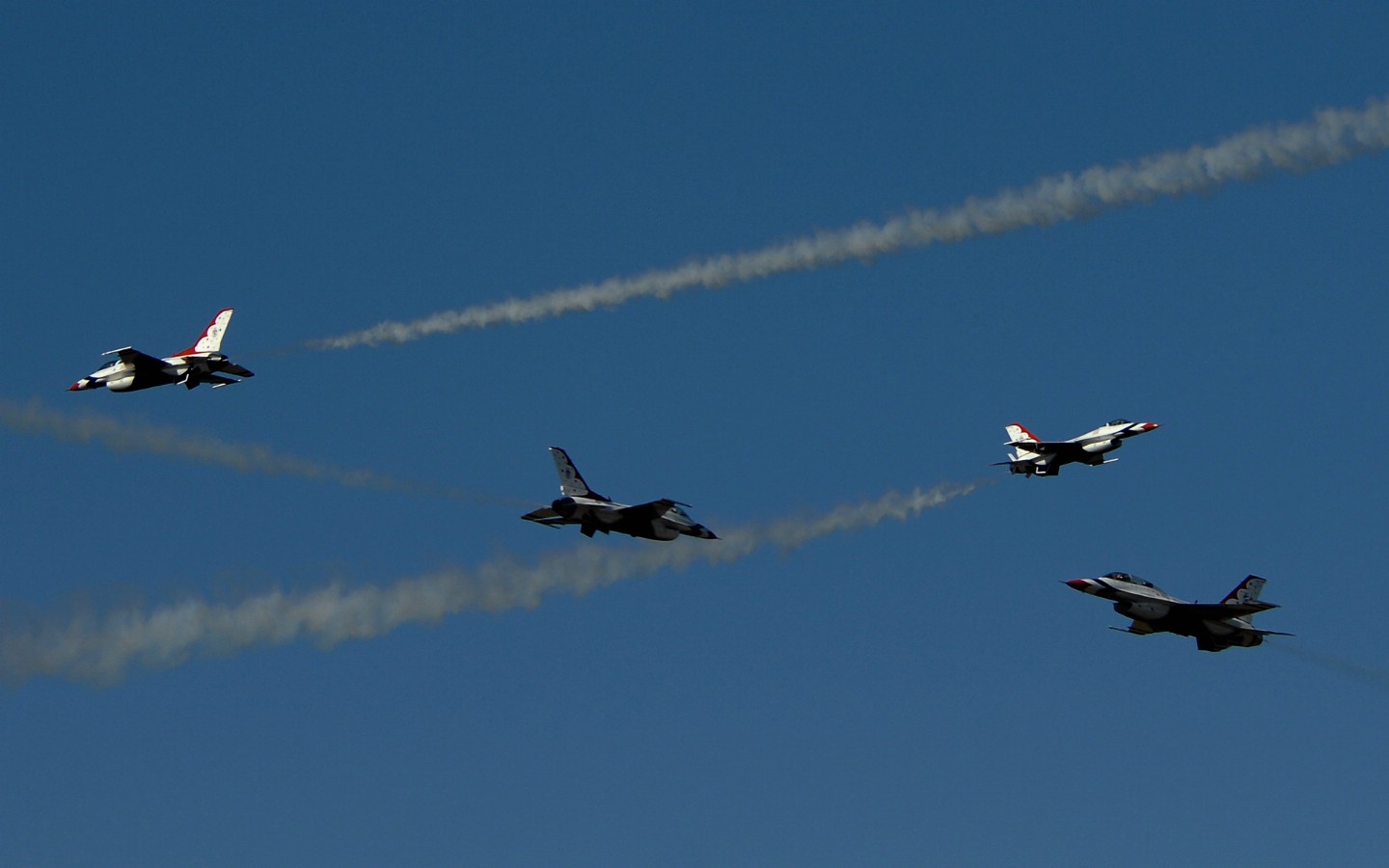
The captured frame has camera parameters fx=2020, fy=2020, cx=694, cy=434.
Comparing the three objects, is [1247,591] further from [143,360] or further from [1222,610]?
[143,360]

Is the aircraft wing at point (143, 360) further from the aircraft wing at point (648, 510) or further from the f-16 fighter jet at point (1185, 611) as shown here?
the f-16 fighter jet at point (1185, 611)

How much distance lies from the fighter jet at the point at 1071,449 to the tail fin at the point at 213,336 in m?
28.0

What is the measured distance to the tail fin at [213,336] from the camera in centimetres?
7006

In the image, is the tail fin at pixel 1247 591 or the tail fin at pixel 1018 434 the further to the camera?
the tail fin at pixel 1018 434

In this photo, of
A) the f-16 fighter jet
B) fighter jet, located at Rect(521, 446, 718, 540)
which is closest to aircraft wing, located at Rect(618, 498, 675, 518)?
fighter jet, located at Rect(521, 446, 718, 540)

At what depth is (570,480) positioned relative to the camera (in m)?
63.7

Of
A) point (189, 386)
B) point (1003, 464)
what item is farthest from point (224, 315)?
point (1003, 464)

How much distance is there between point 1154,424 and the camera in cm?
7444

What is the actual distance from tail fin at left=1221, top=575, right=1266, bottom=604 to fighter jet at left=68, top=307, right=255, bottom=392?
109ft

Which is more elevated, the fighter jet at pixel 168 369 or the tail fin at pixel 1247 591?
the fighter jet at pixel 168 369

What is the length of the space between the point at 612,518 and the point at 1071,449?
64.3 feet

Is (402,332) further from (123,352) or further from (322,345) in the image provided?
Result: (123,352)


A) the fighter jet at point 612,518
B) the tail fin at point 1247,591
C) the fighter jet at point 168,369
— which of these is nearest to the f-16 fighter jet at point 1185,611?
the tail fin at point 1247,591

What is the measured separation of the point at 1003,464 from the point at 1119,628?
1019 centimetres
